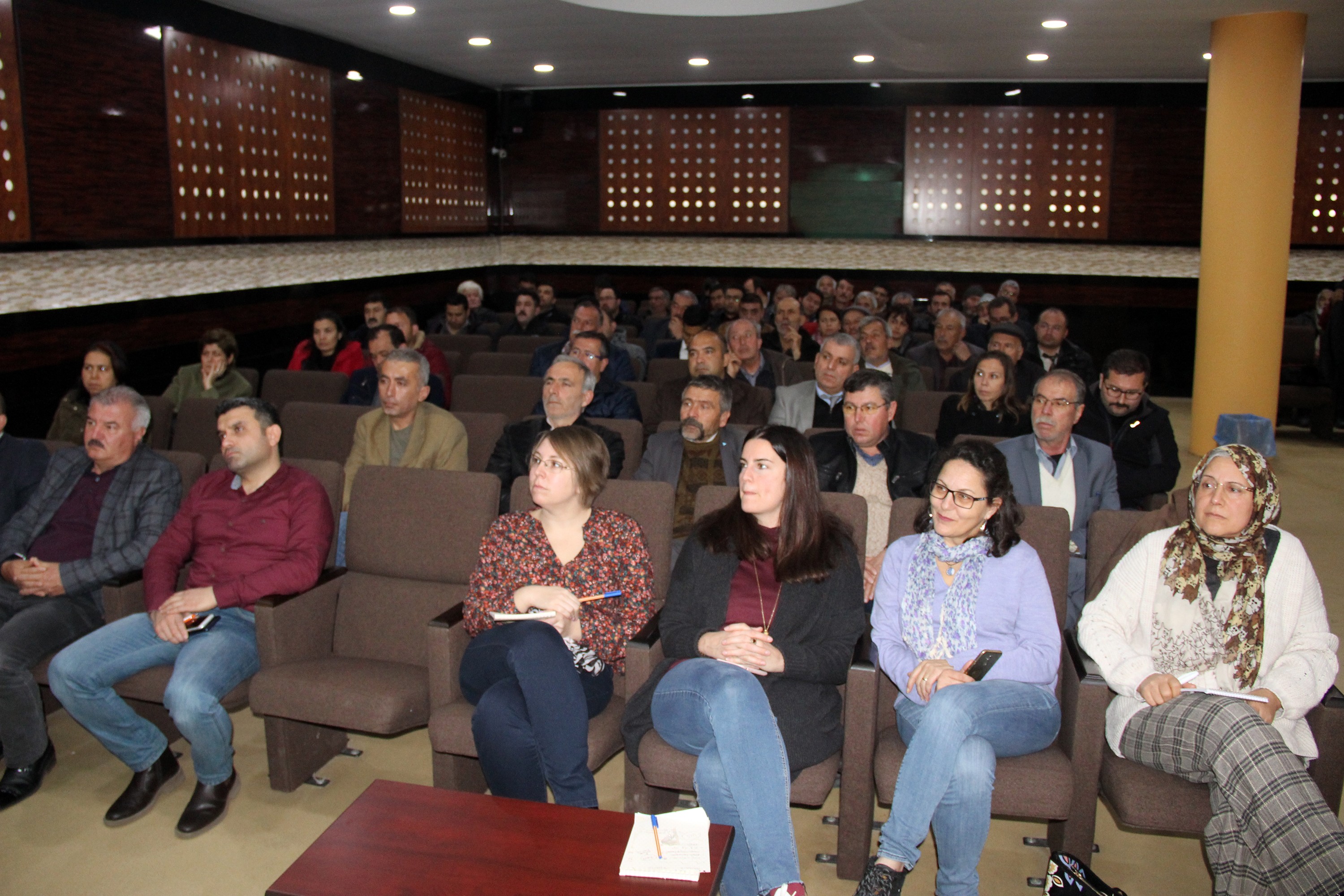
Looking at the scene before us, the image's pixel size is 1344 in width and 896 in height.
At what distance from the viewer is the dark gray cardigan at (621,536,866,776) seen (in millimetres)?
2684

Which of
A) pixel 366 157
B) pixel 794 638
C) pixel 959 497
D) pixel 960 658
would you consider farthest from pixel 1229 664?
pixel 366 157

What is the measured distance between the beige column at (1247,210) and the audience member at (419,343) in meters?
5.97

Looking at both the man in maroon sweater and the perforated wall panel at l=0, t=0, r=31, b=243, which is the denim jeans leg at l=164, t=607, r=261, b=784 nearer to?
the man in maroon sweater

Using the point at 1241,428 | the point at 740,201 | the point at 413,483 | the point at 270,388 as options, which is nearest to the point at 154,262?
the point at 270,388

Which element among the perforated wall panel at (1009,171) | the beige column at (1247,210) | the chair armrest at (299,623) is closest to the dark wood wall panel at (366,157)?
the perforated wall panel at (1009,171)

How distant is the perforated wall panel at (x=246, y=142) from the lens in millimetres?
7500

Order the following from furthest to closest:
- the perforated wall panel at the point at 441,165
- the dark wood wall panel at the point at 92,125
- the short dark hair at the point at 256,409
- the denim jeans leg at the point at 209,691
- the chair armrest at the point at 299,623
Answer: the perforated wall panel at the point at 441,165 → the dark wood wall panel at the point at 92,125 → the short dark hair at the point at 256,409 → the chair armrest at the point at 299,623 → the denim jeans leg at the point at 209,691

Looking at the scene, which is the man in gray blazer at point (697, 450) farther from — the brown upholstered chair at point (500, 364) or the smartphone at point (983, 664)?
the brown upholstered chair at point (500, 364)

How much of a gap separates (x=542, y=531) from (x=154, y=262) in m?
5.72

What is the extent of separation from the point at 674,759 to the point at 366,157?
8526 mm

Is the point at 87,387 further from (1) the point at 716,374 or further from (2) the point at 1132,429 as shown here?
(2) the point at 1132,429

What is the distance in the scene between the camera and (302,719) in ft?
10.00

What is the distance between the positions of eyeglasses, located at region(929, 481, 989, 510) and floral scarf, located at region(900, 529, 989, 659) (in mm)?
111

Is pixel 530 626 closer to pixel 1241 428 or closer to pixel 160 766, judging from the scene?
pixel 160 766
